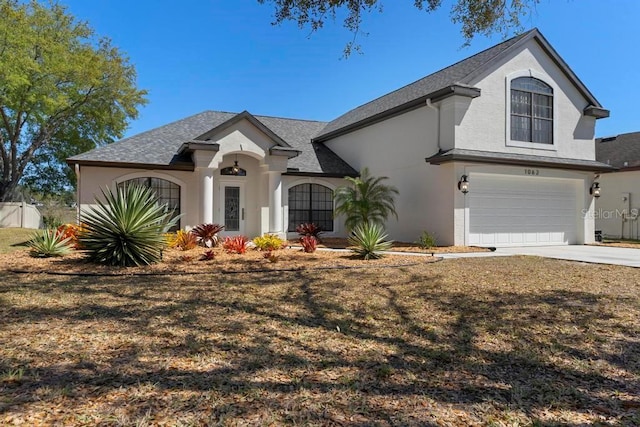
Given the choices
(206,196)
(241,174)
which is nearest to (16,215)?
(241,174)

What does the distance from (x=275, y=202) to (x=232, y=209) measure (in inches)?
83.2

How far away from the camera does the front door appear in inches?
659

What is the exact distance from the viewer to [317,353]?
4.34 meters

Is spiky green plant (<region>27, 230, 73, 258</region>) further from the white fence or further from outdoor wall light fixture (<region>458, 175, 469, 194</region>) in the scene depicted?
the white fence

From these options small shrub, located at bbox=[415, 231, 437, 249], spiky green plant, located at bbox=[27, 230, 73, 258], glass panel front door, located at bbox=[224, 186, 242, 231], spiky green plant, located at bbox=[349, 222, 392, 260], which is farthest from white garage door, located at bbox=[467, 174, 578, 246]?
spiky green plant, located at bbox=[27, 230, 73, 258]

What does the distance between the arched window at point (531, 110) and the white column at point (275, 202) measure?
29.0 feet

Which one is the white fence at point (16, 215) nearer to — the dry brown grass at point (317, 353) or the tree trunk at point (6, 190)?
the tree trunk at point (6, 190)

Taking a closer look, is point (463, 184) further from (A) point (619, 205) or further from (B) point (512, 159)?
A: (A) point (619, 205)

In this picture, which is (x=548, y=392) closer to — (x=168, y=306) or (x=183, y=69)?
(x=168, y=306)

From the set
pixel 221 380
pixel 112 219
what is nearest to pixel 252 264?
pixel 112 219

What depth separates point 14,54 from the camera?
22859 mm

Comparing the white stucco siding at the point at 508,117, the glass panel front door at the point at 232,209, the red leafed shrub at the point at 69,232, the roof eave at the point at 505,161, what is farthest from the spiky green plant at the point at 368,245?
the red leafed shrub at the point at 69,232

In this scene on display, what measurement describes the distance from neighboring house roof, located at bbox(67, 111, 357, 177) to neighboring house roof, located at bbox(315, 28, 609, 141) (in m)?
2.01

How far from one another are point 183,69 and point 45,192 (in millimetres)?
20159
